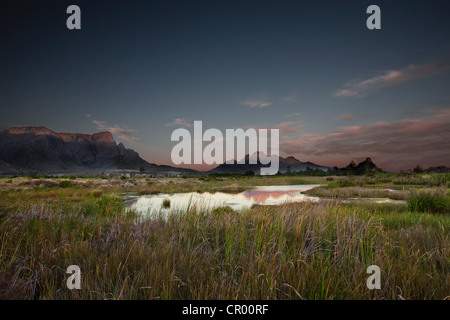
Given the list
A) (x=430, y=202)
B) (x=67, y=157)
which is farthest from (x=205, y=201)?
(x=67, y=157)

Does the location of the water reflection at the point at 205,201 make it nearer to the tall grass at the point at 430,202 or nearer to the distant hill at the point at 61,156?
the tall grass at the point at 430,202

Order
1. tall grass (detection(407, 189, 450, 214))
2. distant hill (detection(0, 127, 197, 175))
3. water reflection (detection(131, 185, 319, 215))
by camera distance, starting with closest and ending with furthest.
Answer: water reflection (detection(131, 185, 319, 215)), tall grass (detection(407, 189, 450, 214)), distant hill (detection(0, 127, 197, 175))

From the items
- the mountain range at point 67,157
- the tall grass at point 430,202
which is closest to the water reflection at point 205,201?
the tall grass at point 430,202

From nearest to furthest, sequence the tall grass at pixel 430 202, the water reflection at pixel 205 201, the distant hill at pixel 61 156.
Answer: the water reflection at pixel 205 201, the tall grass at pixel 430 202, the distant hill at pixel 61 156

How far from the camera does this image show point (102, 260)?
396 centimetres

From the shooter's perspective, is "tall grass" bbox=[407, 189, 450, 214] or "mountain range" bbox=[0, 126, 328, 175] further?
"mountain range" bbox=[0, 126, 328, 175]

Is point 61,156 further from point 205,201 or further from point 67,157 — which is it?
point 205,201

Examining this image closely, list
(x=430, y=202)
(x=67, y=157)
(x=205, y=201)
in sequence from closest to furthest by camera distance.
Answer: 1. (x=205, y=201)
2. (x=430, y=202)
3. (x=67, y=157)

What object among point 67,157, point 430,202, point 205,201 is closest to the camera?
point 205,201

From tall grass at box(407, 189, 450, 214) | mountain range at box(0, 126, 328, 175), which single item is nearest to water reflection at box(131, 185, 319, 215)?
tall grass at box(407, 189, 450, 214)

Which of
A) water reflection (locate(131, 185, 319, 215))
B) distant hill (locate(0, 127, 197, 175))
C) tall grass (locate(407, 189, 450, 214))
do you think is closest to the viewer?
water reflection (locate(131, 185, 319, 215))

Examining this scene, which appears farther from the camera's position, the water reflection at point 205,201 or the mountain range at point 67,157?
the mountain range at point 67,157

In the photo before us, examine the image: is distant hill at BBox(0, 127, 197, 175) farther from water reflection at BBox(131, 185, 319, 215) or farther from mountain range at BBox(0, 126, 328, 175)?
water reflection at BBox(131, 185, 319, 215)
